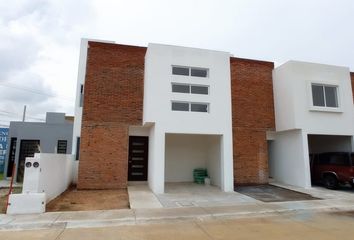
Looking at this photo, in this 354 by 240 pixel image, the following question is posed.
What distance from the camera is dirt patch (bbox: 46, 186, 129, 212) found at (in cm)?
832

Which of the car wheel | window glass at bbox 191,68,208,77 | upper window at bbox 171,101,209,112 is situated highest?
Result: window glass at bbox 191,68,208,77

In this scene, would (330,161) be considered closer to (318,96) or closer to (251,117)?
(318,96)

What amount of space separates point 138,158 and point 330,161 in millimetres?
9687

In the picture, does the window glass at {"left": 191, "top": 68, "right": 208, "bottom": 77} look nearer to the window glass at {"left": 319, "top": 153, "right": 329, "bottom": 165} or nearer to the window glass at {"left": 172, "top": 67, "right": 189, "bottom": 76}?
the window glass at {"left": 172, "top": 67, "right": 189, "bottom": 76}

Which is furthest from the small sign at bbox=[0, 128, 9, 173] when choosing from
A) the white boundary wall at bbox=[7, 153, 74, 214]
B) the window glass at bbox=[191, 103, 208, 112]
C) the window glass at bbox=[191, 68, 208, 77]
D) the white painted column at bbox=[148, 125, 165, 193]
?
the window glass at bbox=[191, 68, 208, 77]

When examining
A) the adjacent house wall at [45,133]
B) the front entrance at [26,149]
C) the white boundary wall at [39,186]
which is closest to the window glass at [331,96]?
the white boundary wall at [39,186]

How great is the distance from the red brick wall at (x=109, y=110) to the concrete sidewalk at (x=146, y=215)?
15.8 ft

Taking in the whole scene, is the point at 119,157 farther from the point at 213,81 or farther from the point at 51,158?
the point at 213,81

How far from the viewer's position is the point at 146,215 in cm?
733

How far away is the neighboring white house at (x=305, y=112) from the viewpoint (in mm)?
12969

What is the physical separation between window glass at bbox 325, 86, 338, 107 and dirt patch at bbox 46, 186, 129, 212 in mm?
11540

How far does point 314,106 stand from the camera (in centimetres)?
1318

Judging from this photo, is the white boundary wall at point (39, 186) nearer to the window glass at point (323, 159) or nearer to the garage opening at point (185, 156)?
the garage opening at point (185, 156)

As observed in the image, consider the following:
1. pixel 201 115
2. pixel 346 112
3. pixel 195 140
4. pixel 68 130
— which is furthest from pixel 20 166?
pixel 346 112
